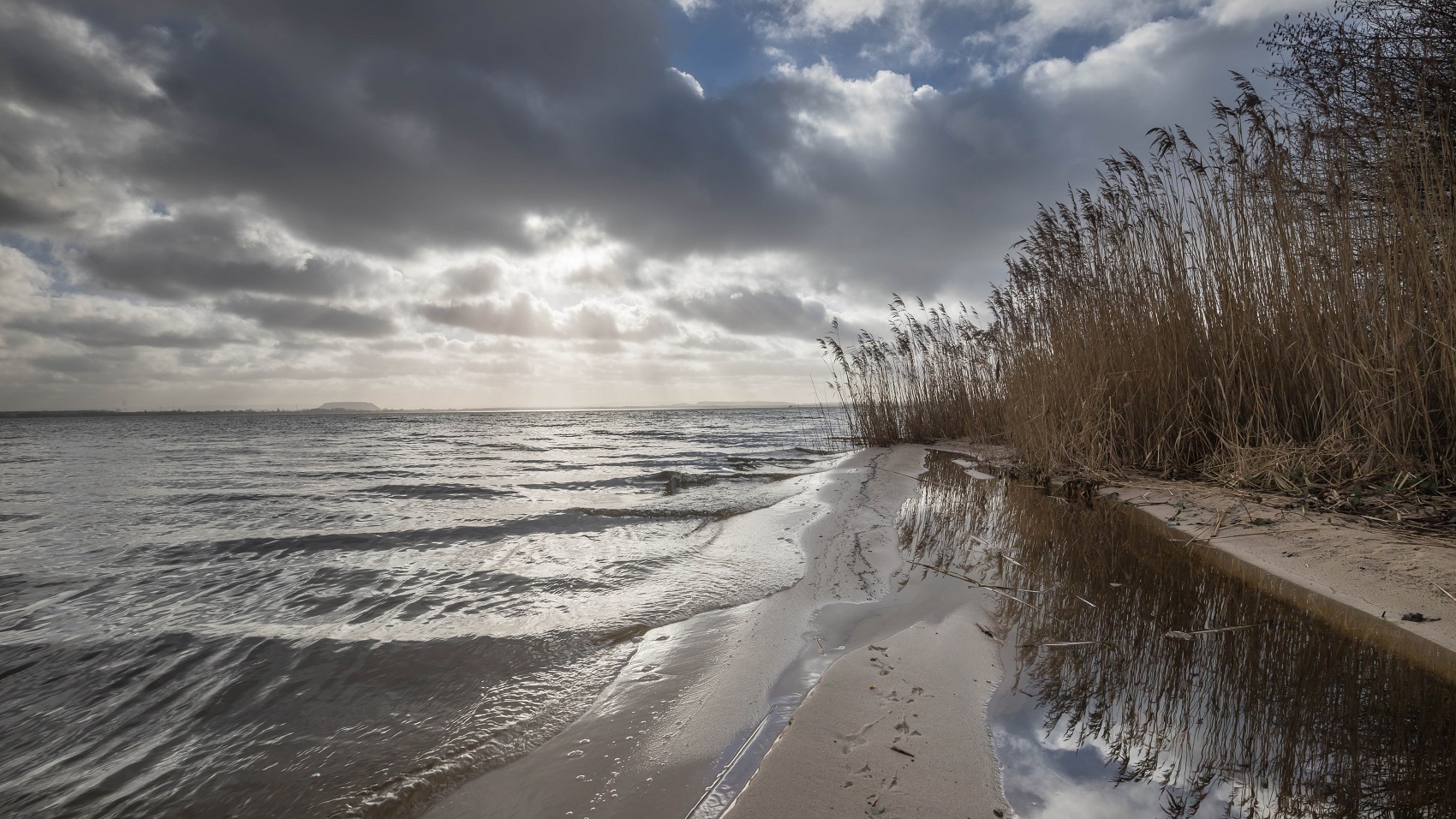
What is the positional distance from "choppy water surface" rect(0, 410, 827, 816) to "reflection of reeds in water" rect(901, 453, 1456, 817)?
1.57 metres

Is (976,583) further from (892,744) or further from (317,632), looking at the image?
(317,632)

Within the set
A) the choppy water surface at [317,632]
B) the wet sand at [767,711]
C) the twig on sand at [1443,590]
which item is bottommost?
the choppy water surface at [317,632]

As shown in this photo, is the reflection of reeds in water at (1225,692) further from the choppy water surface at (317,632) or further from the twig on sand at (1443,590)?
the choppy water surface at (317,632)

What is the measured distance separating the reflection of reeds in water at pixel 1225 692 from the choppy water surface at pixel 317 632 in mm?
1570

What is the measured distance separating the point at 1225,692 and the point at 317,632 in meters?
3.75

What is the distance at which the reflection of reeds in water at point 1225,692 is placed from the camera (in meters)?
1.23

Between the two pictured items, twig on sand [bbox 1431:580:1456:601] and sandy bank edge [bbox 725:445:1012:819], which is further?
twig on sand [bbox 1431:580:1456:601]

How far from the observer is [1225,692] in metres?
1.62

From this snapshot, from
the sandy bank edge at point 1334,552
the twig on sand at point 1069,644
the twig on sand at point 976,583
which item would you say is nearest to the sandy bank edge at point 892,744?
the twig on sand at point 1069,644

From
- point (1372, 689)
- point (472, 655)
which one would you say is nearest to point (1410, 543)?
point (1372, 689)

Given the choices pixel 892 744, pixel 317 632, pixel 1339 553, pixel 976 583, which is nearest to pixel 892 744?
pixel 892 744

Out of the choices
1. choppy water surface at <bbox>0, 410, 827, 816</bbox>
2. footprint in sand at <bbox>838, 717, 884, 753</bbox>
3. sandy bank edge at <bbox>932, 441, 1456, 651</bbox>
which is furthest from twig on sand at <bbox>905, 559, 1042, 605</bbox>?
footprint in sand at <bbox>838, 717, 884, 753</bbox>

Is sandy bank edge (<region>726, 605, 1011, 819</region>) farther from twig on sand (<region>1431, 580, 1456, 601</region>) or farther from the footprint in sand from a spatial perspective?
twig on sand (<region>1431, 580, 1456, 601</region>)

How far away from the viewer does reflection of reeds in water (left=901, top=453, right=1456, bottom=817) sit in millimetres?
1226
